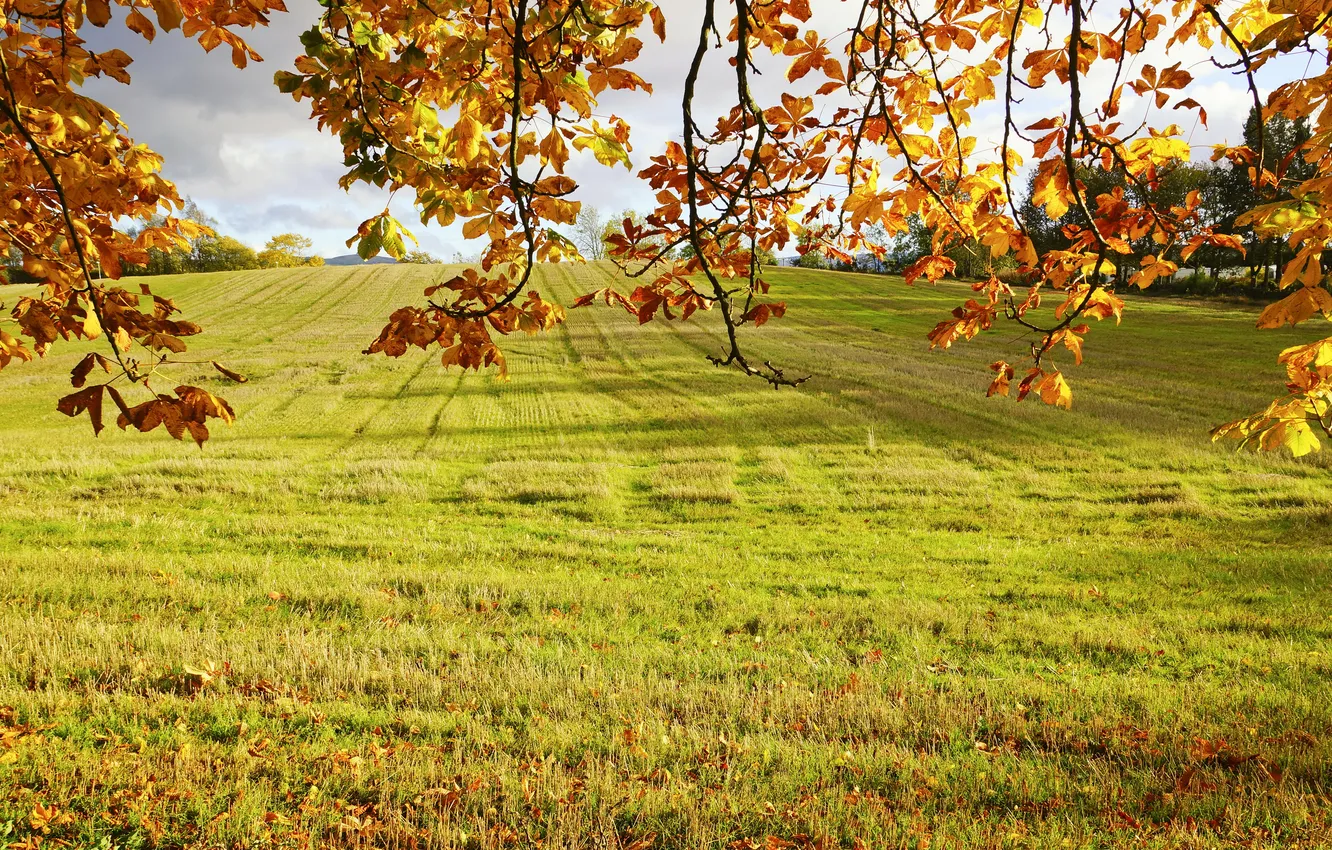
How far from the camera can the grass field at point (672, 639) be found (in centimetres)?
350

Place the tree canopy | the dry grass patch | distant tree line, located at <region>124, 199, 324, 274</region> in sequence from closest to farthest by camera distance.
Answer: the tree canopy, the dry grass patch, distant tree line, located at <region>124, 199, 324, 274</region>

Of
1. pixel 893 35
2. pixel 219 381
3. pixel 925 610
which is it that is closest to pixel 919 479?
pixel 925 610

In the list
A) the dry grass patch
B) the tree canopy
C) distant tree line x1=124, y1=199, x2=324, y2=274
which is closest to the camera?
the tree canopy

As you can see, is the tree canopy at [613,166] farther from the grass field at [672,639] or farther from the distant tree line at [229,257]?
the distant tree line at [229,257]

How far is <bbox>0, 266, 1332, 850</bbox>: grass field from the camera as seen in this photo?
350 cm

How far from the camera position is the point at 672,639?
634 centimetres

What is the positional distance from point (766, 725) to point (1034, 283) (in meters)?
3.08

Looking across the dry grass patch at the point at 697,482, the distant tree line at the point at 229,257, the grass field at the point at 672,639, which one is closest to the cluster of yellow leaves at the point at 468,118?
the grass field at the point at 672,639

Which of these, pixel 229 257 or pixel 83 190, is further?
pixel 229 257

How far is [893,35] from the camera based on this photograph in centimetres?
325

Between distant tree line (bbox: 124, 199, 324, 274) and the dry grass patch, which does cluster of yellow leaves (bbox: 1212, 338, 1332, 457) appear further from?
distant tree line (bbox: 124, 199, 324, 274)

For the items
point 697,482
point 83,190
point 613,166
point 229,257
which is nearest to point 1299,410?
point 613,166

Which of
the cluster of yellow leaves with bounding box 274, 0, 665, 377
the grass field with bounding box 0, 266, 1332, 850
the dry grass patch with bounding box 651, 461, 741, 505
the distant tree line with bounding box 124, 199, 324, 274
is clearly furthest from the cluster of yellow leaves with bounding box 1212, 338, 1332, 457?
the distant tree line with bounding box 124, 199, 324, 274

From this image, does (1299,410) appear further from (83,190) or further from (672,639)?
(83,190)
